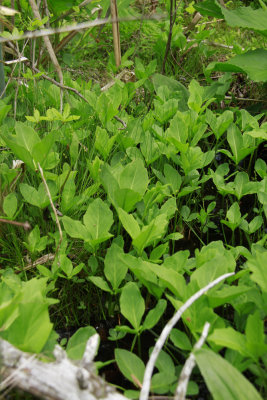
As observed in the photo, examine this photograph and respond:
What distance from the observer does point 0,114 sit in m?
1.95

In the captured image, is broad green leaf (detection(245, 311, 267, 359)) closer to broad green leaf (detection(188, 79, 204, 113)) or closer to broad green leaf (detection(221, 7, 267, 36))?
broad green leaf (detection(188, 79, 204, 113))

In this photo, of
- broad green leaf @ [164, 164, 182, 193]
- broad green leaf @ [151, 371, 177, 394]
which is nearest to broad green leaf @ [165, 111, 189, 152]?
broad green leaf @ [164, 164, 182, 193]

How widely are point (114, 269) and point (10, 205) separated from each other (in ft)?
1.58

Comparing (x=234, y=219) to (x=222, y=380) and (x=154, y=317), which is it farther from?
(x=222, y=380)

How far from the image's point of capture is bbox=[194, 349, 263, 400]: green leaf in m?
0.95

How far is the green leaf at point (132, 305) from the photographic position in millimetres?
1245

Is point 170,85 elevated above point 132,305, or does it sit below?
above

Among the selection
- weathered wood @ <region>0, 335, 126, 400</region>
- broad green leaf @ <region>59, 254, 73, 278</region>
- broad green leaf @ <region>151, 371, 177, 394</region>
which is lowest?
broad green leaf @ <region>151, 371, 177, 394</region>

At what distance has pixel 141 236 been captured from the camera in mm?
1387

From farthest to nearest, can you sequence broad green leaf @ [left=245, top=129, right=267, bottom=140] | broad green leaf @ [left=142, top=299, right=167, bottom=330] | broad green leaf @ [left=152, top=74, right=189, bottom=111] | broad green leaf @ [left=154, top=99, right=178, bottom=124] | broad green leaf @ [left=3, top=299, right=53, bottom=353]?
broad green leaf @ [left=152, top=74, right=189, bottom=111]
broad green leaf @ [left=154, top=99, right=178, bottom=124]
broad green leaf @ [left=245, top=129, right=267, bottom=140]
broad green leaf @ [left=142, top=299, right=167, bottom=330]
broad green leaf @ [left=3, top=299, right=53, bottom=353]

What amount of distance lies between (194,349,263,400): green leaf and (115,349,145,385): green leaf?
0.23 metres

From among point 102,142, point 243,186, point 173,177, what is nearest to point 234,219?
point 243,186

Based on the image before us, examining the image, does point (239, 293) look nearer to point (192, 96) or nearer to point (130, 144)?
point (130, 144)

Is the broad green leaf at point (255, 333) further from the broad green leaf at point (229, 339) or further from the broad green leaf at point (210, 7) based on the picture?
the broad green leaf at point (210, 7)
